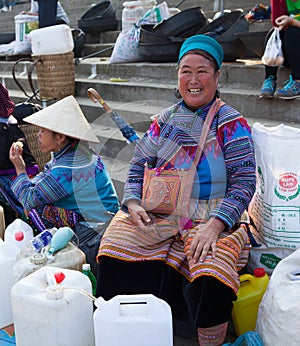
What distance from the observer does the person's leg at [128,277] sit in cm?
223

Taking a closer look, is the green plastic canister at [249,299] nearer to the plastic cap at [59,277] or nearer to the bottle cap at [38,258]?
the plastic cap at [59,277]

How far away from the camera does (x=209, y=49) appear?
235 centimetres

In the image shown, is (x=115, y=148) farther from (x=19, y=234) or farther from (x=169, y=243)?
(x=169, y=243)

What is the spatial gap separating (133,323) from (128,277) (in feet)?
1.64

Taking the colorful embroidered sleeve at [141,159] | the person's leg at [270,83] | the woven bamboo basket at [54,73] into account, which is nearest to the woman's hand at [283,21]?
the person's leg at [270,83]

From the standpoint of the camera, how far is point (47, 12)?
6949 mm

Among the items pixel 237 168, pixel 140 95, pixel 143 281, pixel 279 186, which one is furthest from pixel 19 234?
pixel 140 95

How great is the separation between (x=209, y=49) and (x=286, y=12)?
5.92 feet

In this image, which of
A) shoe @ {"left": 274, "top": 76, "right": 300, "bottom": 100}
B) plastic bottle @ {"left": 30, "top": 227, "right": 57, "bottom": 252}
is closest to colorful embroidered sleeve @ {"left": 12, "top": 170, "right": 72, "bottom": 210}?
plastic bottle @ {"left": 30, "top": 227, "right": 57, "bottom": 252}

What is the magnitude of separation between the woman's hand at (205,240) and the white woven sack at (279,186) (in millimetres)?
296

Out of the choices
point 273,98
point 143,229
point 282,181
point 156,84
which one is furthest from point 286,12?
point 143,229

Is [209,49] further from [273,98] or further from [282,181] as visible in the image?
[273,98]

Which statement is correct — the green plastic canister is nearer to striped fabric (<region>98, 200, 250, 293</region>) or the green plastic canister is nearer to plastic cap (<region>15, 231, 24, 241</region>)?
striped fabric (<region>98, 200, 250, 293</region>)

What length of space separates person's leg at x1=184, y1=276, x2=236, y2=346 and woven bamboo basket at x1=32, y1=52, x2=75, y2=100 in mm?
4149
